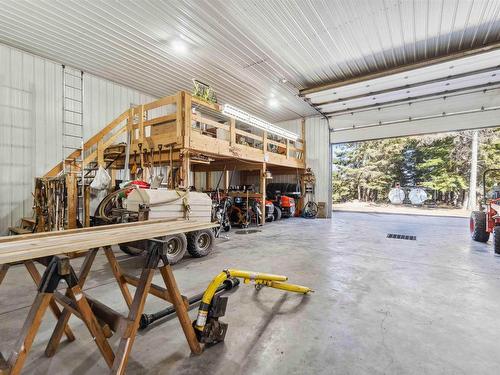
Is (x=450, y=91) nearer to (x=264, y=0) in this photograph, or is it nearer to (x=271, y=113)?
(x=271, y=113)

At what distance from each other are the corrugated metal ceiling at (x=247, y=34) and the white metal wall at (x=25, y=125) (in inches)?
18.0

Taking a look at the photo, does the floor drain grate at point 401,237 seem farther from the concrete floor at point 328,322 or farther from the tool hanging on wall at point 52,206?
the tool hanging on wall at point 52,206

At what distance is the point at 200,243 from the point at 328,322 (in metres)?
2.77

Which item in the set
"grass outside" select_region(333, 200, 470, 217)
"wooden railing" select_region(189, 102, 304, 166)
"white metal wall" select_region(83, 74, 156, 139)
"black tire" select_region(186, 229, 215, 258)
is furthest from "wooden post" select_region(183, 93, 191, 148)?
"grass outside" select_region(333, 200, 470, 217)

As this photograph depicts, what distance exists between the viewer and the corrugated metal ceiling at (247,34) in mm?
4367

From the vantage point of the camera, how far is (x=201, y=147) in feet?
18.2

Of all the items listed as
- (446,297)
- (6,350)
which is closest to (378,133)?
(446,297)

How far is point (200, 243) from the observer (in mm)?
4461

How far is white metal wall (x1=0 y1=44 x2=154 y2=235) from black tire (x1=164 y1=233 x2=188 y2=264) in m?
4.43

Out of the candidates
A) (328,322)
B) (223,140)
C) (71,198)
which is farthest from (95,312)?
(223,140)

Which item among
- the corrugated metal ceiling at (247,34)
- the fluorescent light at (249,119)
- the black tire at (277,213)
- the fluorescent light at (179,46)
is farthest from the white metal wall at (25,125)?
the black tire at (277,213)

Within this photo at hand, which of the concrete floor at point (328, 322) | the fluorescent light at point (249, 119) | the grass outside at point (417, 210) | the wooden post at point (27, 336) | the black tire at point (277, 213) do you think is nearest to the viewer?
the wooden post at point (27, 336)

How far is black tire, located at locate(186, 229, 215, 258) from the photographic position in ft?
13.9

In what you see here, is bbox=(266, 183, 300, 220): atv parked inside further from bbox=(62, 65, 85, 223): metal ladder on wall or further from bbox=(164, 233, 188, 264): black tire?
bbox=(62, 65, 85, 223): metal ladder on wall
